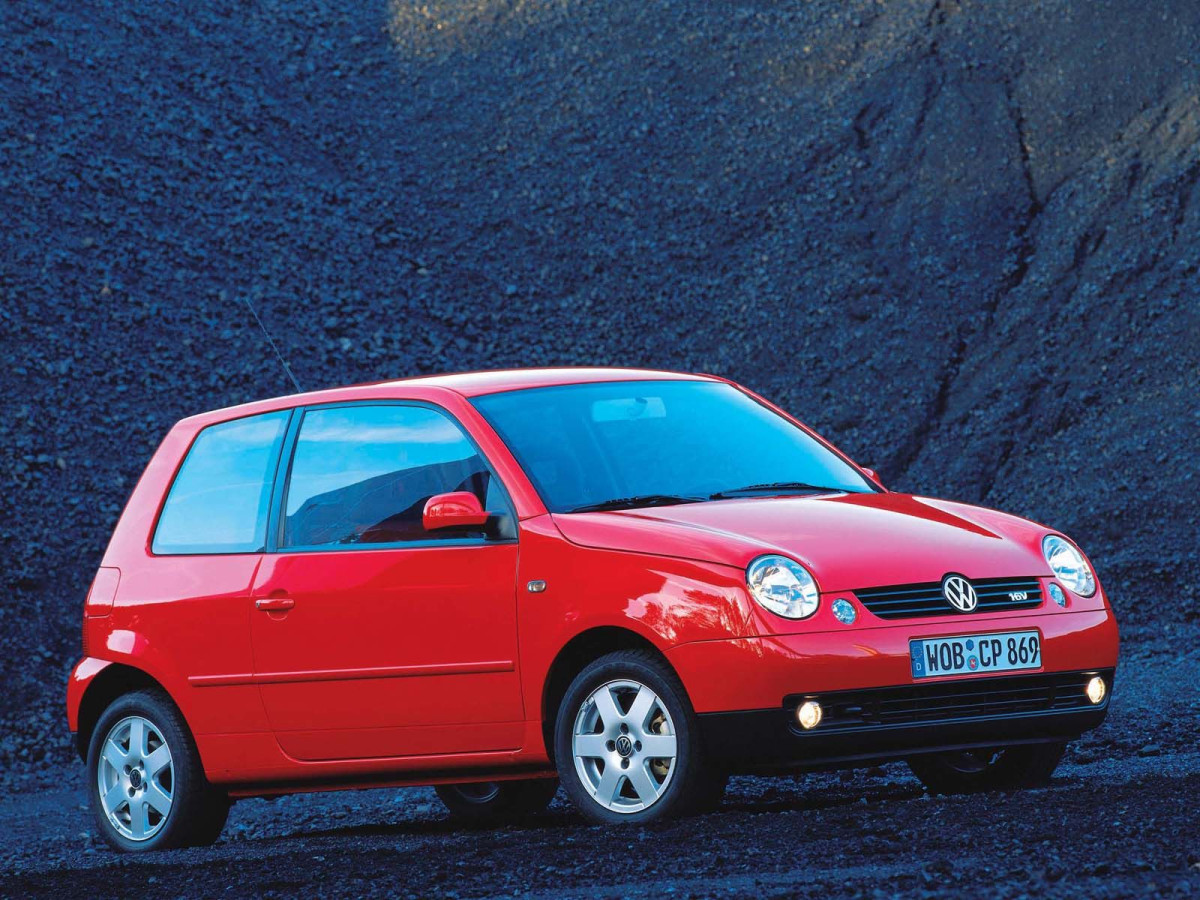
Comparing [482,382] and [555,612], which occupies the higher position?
[482,382]

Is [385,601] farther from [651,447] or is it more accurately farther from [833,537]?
[833,537]

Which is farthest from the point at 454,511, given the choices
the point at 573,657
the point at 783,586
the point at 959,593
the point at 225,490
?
the point at 959,593

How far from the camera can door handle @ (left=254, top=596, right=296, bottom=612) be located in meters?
7.43

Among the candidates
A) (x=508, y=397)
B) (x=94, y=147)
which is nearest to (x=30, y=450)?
(x=94, y=147)

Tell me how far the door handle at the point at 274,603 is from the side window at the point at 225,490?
0.31 m

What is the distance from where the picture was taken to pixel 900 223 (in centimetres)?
2506

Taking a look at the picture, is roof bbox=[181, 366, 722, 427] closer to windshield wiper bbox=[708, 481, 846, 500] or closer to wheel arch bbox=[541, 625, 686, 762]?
windshield wiper bbox=[708, 481, 846, 500]

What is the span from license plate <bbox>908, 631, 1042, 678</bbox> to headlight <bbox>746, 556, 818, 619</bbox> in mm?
401

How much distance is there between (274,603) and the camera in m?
7.48

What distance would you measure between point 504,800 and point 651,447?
2279mm

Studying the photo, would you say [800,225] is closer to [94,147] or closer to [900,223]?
[900,223]

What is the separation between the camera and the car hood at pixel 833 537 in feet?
20.8

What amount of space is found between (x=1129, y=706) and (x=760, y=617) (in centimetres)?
582

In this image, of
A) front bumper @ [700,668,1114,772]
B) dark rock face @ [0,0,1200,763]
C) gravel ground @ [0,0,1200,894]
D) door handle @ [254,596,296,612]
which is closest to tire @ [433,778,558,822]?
door handle @ [254,596,296,612]
